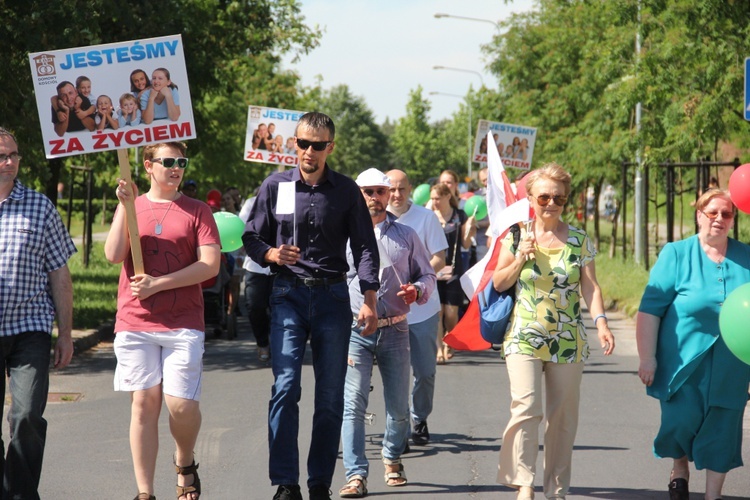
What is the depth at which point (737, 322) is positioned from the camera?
19.7 ft

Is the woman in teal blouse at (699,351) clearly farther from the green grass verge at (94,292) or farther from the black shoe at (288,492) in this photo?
the green grass verge at (94,292)

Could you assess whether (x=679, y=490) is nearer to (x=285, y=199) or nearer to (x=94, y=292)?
(x=285, y=199)

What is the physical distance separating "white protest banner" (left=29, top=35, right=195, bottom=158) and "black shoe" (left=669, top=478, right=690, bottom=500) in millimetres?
3314

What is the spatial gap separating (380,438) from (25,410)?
3.72m

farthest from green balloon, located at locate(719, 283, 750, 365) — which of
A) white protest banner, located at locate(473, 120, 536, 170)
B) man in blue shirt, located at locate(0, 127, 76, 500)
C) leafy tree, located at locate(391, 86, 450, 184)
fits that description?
leafy tree, located at locate(391, 86, 450, 184)

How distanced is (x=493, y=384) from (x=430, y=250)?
3.48 metres

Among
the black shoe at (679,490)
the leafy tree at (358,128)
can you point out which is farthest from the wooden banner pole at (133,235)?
the leafy tree at (358,128)

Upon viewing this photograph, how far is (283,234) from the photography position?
6.47 meters

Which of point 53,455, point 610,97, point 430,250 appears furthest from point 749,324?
point 610,97

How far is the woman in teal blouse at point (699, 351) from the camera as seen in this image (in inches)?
258

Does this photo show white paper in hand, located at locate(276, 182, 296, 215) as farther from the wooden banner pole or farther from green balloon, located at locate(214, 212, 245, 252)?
green balloon, located at locate(214, 212, 245, 252)

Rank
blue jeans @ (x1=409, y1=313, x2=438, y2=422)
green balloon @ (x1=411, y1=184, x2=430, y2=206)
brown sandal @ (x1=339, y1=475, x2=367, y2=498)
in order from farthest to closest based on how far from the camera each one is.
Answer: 1. green balloon @ (x1=411, y1=184, x2=430, y2=206)
2. blue jeans @ (x1=409, y1=313, x2=438, y2=422)
3. brown sandal @ (x1=339, y1=475, x2=367, y2=498)

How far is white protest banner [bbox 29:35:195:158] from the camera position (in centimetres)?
664

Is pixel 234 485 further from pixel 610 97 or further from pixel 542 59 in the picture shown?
pixel 542 59
